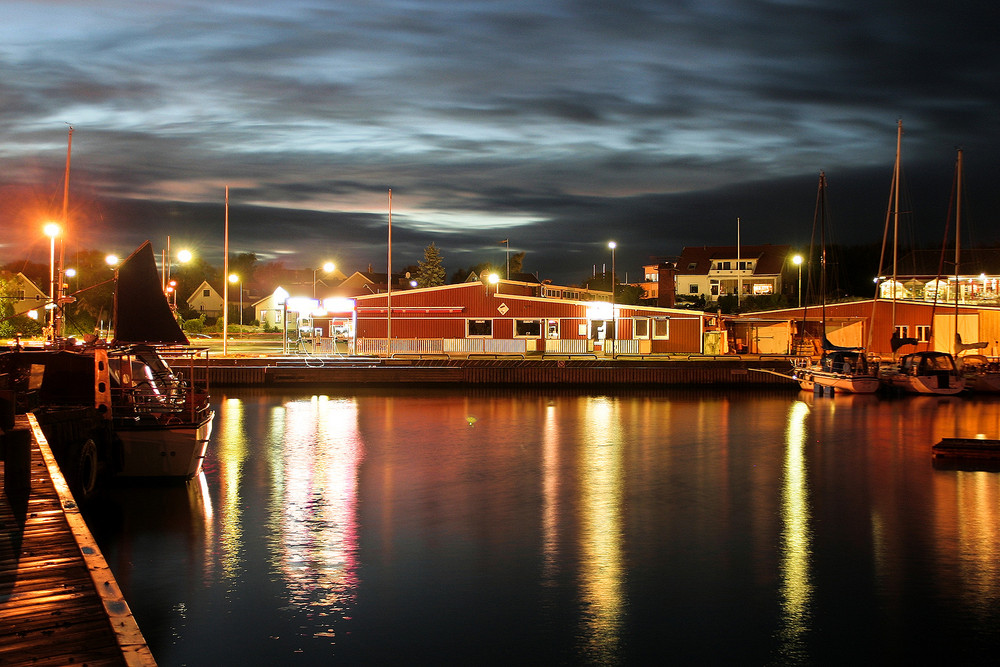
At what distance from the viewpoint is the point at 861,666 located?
36.0ft

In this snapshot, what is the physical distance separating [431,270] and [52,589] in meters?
123

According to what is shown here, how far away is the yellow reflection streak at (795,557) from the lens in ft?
Answer: 39.2

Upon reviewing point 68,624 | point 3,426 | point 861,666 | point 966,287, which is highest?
point 966,287

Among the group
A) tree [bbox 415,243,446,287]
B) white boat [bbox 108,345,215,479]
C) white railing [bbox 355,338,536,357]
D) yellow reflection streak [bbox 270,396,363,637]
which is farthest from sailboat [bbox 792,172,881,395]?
tree [bbox 415,243,446,287]

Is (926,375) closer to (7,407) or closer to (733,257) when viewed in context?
(7,407)

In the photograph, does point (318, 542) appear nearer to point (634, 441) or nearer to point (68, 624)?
point (68, 624)

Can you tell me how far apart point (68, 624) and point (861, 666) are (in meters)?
8.89

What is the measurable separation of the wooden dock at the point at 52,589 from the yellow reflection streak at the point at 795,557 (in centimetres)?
791

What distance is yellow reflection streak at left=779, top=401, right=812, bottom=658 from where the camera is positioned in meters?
12.0

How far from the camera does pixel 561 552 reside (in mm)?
15523

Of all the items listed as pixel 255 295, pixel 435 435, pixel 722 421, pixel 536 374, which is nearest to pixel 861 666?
pixel 435 435

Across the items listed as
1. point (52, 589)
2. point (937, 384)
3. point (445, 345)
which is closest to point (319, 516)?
Answer: point (52, 589)

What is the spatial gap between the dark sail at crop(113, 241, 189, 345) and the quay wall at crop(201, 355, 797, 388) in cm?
2732

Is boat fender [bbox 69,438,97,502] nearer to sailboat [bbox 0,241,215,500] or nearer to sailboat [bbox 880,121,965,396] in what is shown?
sailboat [bbox 0,241,215,500]
